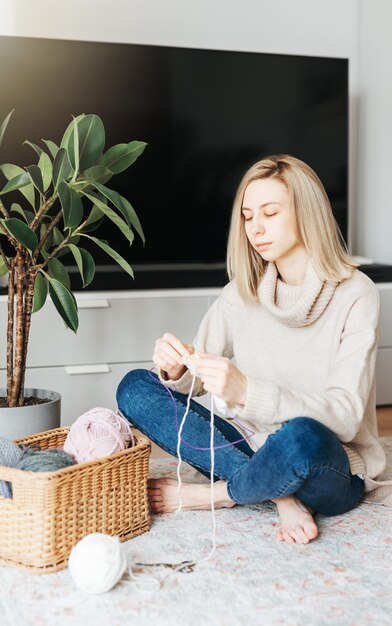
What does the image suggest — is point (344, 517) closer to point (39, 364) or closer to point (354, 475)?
point (354, 475)

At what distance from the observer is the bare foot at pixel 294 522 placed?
1.76 metres

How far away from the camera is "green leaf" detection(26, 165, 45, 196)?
6.95 ft

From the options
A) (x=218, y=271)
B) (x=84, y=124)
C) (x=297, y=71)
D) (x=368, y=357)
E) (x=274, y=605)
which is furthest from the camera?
(x=297, y=71)

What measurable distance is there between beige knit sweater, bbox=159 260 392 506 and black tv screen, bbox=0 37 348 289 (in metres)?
1.12

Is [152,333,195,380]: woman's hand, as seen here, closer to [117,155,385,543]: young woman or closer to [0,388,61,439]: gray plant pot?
[117,155,385,543]: young woman

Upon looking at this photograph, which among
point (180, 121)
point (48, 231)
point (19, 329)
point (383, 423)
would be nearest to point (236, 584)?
point (19, 329)

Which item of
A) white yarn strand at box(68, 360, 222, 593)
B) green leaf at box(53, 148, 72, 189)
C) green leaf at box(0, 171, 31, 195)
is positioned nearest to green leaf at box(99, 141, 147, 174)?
green leaf at box(53, 148, 72, 189)

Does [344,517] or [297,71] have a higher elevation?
[297,71]

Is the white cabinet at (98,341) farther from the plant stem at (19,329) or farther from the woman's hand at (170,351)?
the woman's hand at (170,351)

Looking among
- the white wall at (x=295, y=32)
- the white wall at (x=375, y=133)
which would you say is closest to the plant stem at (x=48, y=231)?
the white wall at (x=295, y=32)

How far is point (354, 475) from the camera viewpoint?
189 cm

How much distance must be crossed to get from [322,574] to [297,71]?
2.35 meters

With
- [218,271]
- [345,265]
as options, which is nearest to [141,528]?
[345,265]

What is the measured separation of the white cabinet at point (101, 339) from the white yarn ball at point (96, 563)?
1489 millimetres
